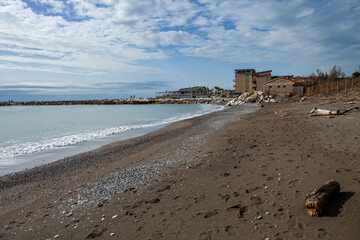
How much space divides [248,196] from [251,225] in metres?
0.95

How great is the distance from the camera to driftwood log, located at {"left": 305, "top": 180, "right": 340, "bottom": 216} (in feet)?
10.9

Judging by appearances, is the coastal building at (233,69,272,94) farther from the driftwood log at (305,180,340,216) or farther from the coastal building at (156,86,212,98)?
the driftwood log at (305,180,340,216)

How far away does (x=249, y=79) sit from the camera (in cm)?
7875

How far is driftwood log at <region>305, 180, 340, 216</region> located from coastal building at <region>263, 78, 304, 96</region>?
4826 cm

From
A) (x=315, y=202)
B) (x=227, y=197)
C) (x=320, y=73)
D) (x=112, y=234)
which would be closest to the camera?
(x=315, y=202)

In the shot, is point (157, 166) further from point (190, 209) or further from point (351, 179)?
point (351, 179)

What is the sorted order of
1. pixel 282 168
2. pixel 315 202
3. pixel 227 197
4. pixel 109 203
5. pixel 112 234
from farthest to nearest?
pixel 282 168 → pixel 109 203 → pixel 227 197 → pixel 112 234 → pixel 315 202

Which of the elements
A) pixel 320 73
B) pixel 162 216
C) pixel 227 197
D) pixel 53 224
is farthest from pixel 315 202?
pixel 320 73

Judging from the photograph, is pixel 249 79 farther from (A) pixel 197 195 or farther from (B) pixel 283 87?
(A) pixel 197 195

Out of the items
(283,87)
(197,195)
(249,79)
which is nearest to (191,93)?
(249,79)

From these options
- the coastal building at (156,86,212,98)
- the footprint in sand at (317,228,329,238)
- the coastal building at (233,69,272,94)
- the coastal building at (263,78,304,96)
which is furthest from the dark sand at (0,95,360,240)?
A: the coastal building at (156,86,212,98)

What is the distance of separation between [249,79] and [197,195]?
262ft

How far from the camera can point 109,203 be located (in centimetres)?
489

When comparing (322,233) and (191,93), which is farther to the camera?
(191,93)
